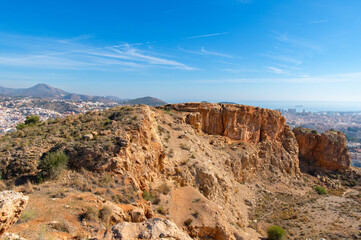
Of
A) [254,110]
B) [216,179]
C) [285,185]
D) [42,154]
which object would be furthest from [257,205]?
[42,154]

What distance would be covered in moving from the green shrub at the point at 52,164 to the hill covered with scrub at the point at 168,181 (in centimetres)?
5

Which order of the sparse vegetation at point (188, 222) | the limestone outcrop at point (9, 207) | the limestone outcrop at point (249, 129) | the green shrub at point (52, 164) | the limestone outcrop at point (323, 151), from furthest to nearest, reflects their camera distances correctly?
the limestone outcrop at point (323, 151) < the limestone outcrop at point (249, 129) < the sparse vegetation at point (188, 222) < the green shrub at point (52, 164) < the limestone outcrop at point (9, 207)

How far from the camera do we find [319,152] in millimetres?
38719

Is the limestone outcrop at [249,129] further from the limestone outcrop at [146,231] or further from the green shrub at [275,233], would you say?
the limestone outcrop at [146,231]

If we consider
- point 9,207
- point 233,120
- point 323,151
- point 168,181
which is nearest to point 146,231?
point 9,207

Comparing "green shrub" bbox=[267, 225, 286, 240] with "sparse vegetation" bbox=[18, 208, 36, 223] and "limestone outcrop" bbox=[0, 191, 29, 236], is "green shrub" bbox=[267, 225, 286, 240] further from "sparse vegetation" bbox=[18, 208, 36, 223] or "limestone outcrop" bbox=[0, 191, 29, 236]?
"limestone outcrop" bbox=[0, 191, 29, 236]

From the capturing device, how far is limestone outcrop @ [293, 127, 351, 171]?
37.7 meters

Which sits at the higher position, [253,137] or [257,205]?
[253,137]

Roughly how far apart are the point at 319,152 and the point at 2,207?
46.9m

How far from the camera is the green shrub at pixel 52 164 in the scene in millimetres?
10156

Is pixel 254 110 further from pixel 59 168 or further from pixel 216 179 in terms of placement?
pixel 59 168

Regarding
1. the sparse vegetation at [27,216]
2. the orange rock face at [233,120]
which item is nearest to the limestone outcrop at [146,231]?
the sparse vegetation at [27,216]

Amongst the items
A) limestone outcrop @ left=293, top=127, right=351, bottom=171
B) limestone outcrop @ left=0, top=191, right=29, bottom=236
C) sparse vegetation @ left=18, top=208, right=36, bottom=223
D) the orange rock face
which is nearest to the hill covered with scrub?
sparse vegetation @ left=18, top=208, right=36, bottom=223

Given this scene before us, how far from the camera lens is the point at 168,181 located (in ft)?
48.7
